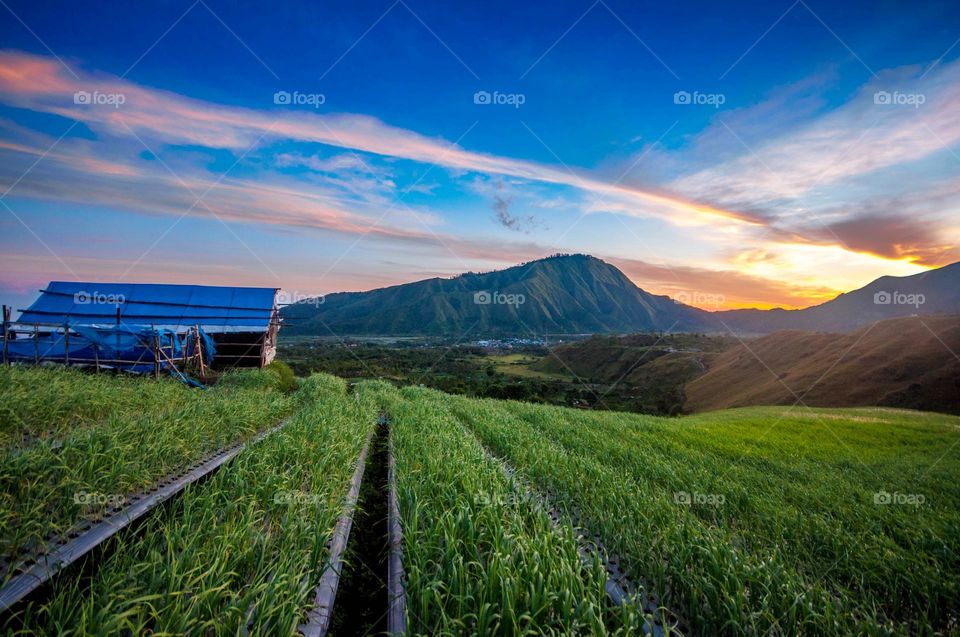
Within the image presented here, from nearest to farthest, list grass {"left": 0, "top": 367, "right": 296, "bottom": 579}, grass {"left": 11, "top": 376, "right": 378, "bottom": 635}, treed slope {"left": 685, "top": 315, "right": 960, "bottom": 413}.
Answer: grass {"left": 11, "top": 376, "right": 378, "bottom": 635} → grass {"left": 0, "top": 367, "right": 296, "bottom": 579} → treed slope {"left": 685, "top": 315, "right": 960, "bottom": 413}

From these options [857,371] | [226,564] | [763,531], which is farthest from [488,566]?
[857,371]

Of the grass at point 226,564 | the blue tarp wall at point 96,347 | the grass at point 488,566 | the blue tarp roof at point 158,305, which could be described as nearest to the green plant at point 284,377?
the blue tarp roof at point 158,305

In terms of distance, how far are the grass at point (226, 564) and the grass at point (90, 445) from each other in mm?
700

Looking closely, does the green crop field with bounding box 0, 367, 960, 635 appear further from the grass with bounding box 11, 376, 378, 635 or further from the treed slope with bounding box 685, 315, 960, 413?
the treed slope with bounding box 685, 315, 960, 413

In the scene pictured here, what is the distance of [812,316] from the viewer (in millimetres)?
119375

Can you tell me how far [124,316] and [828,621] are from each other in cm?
3116

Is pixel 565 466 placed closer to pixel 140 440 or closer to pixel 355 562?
pixel 355 562

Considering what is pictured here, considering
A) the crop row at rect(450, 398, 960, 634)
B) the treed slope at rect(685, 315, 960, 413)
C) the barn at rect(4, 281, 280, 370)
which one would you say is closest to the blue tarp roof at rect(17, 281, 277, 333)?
the barn at rect(4, 281, 280, 370)

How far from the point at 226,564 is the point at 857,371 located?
35.8m

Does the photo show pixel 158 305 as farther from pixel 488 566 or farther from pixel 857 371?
pixel 857 371

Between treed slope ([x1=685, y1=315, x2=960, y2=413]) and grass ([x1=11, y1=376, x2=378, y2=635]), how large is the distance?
3028cm

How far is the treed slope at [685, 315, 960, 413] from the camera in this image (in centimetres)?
2206

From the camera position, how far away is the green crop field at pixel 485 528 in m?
2.89

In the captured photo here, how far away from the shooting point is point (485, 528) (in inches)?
157
